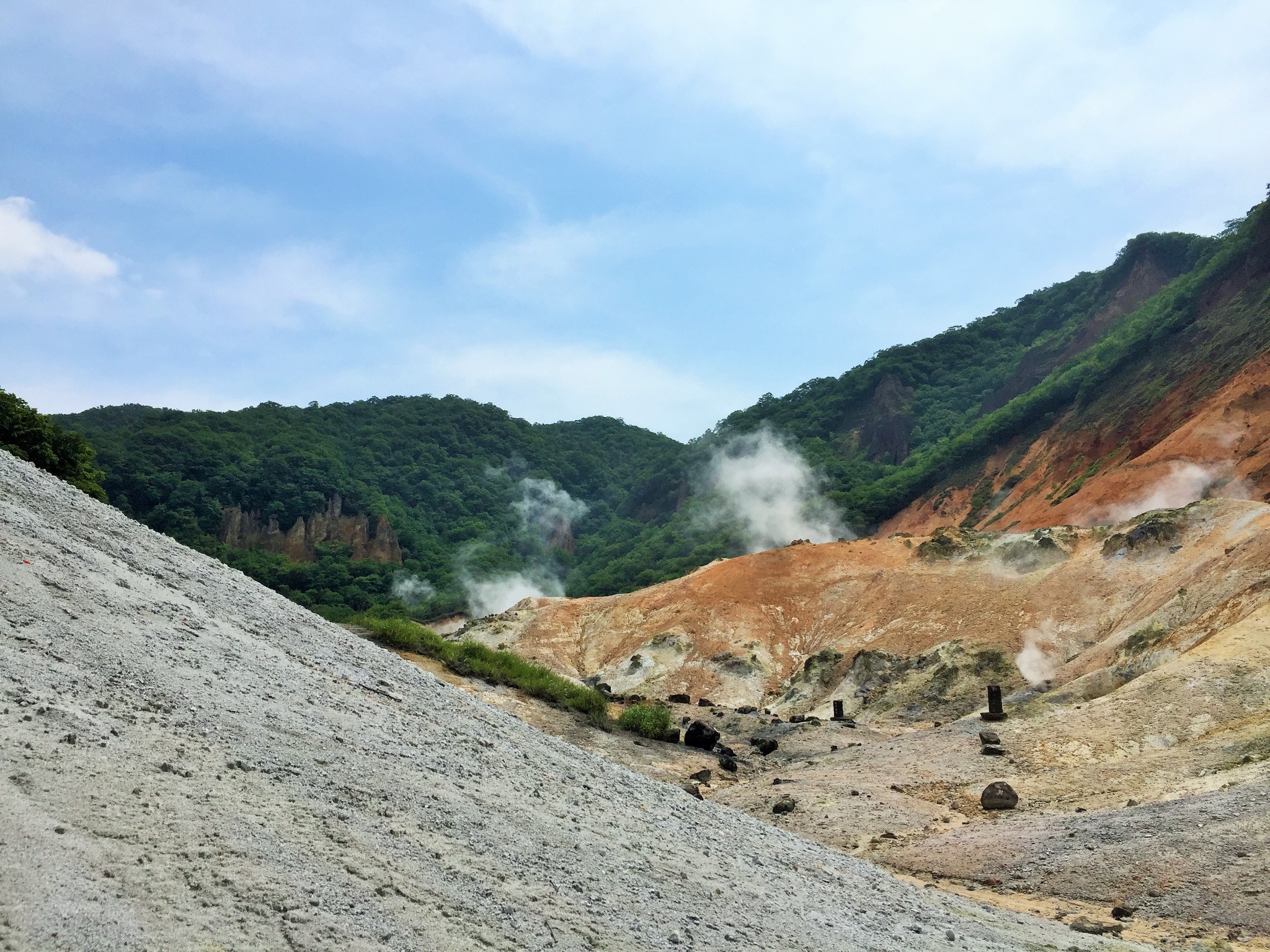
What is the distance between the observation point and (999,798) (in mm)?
18516

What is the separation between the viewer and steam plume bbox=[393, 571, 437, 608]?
81.1 m

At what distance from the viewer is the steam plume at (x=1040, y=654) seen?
105 feet

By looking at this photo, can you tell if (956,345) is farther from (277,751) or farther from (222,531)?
(277,751)

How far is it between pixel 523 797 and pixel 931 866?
846cm

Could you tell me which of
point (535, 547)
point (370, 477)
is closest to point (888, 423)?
point (535, 547)

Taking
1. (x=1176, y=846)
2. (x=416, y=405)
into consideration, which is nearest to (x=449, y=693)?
(x=1176, y=846)

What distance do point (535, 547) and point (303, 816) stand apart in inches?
3807

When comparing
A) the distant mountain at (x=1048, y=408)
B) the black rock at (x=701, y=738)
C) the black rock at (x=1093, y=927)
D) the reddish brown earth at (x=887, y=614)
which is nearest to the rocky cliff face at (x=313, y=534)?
the distant mountain at (x=1048, y=408)

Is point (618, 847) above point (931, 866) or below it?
above

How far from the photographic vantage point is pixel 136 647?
9.52 meters

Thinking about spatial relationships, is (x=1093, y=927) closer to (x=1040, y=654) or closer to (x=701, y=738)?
(x=701, y=738)

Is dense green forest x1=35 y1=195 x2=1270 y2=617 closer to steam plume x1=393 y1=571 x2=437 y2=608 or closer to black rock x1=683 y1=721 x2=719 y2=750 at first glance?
steam plume x1=393 y1=571 x2=437 y2=608

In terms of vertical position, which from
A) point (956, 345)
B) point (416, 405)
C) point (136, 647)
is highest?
point (956, 345)

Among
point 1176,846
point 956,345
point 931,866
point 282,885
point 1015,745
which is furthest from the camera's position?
point 956,345
